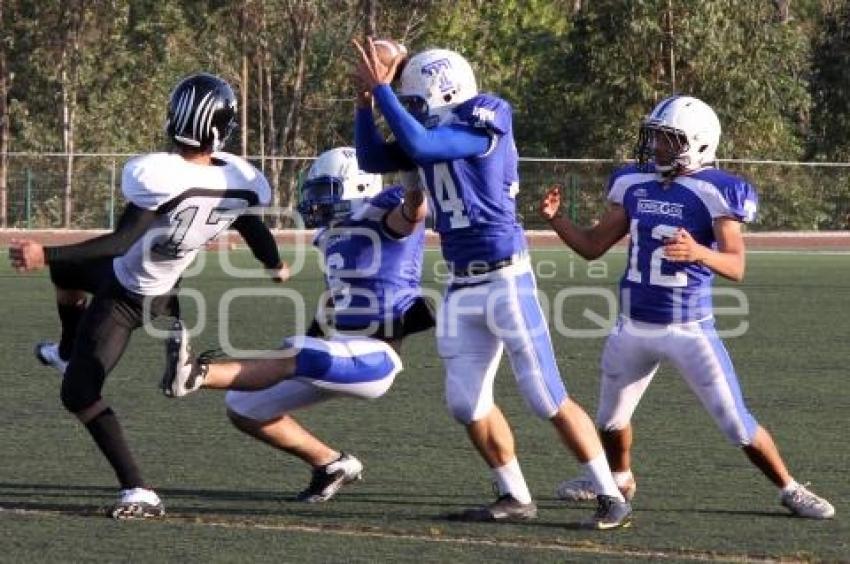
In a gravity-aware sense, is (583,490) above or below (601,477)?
below

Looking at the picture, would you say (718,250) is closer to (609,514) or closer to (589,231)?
(589,231)

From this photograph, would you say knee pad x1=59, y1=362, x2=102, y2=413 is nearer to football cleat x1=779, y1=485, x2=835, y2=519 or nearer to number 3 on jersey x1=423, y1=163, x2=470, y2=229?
number 3 on jersey x1=423, y1=163, x2=470, y2=229

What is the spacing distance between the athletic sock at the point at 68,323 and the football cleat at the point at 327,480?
1.30m

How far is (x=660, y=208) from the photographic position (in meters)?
7.04

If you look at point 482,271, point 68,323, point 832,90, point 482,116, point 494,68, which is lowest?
point 68,323

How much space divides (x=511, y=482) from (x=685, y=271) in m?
1.08

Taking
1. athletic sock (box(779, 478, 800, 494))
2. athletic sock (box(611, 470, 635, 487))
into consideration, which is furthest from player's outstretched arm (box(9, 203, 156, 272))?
athletic sock (box(779, 478, 800, 494))

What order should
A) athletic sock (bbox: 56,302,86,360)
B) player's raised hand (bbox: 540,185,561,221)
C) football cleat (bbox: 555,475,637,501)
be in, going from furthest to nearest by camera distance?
athletic sock (bbox: 56,302,86,360), football cleat (bbox: 555,475,637,501), player's raised hand (bbox: 540,185,561,221)

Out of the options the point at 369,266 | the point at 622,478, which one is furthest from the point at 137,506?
the point at 622,478

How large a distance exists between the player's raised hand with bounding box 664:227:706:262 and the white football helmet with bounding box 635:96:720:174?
1.60 ft

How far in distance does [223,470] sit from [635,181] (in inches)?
89.5

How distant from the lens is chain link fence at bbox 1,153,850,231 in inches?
1331

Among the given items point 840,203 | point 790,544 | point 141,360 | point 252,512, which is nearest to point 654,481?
point 790,544

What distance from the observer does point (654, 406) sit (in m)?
10.2
